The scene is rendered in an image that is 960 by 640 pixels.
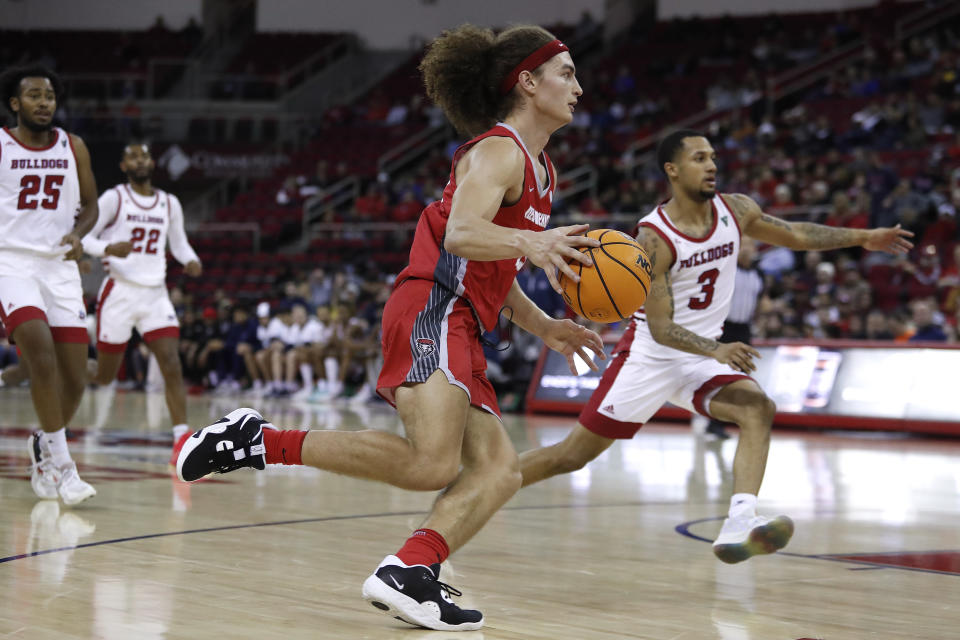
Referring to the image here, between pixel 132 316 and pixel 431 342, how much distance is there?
15.8 feet

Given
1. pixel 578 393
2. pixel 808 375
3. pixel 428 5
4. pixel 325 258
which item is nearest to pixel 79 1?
pixel 428 5

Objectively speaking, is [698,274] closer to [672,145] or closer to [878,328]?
[672,145]

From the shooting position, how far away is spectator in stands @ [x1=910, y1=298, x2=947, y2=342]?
40.2 ft

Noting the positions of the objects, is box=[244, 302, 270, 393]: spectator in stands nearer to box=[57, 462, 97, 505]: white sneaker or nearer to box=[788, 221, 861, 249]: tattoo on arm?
box=[57, 462, 97, 505]: white sneaker

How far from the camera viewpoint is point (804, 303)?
14.5 m

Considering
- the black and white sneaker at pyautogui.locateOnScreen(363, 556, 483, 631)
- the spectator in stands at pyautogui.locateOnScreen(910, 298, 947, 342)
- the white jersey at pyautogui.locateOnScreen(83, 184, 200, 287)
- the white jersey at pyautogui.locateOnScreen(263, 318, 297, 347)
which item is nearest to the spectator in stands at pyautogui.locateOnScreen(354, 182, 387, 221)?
the white jersey at pyautogui.locateOnScreen(263, 318, 297, 347)

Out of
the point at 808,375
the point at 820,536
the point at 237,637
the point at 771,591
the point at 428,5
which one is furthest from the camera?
the point at 428,5

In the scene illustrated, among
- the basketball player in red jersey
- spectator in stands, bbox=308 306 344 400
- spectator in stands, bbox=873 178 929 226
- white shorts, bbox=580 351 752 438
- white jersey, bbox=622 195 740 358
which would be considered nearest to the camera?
the basketball player in red jersey

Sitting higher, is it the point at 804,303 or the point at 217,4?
the point at 217,4

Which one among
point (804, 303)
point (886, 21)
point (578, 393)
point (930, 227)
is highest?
point (886, 21)

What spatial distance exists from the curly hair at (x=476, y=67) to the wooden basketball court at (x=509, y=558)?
5.38 feet

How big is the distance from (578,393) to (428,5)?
19.4 metres

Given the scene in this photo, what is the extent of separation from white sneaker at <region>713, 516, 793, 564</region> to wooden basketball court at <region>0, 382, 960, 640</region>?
0.33 feet

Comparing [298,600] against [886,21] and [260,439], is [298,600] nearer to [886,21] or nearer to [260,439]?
[260,439]
